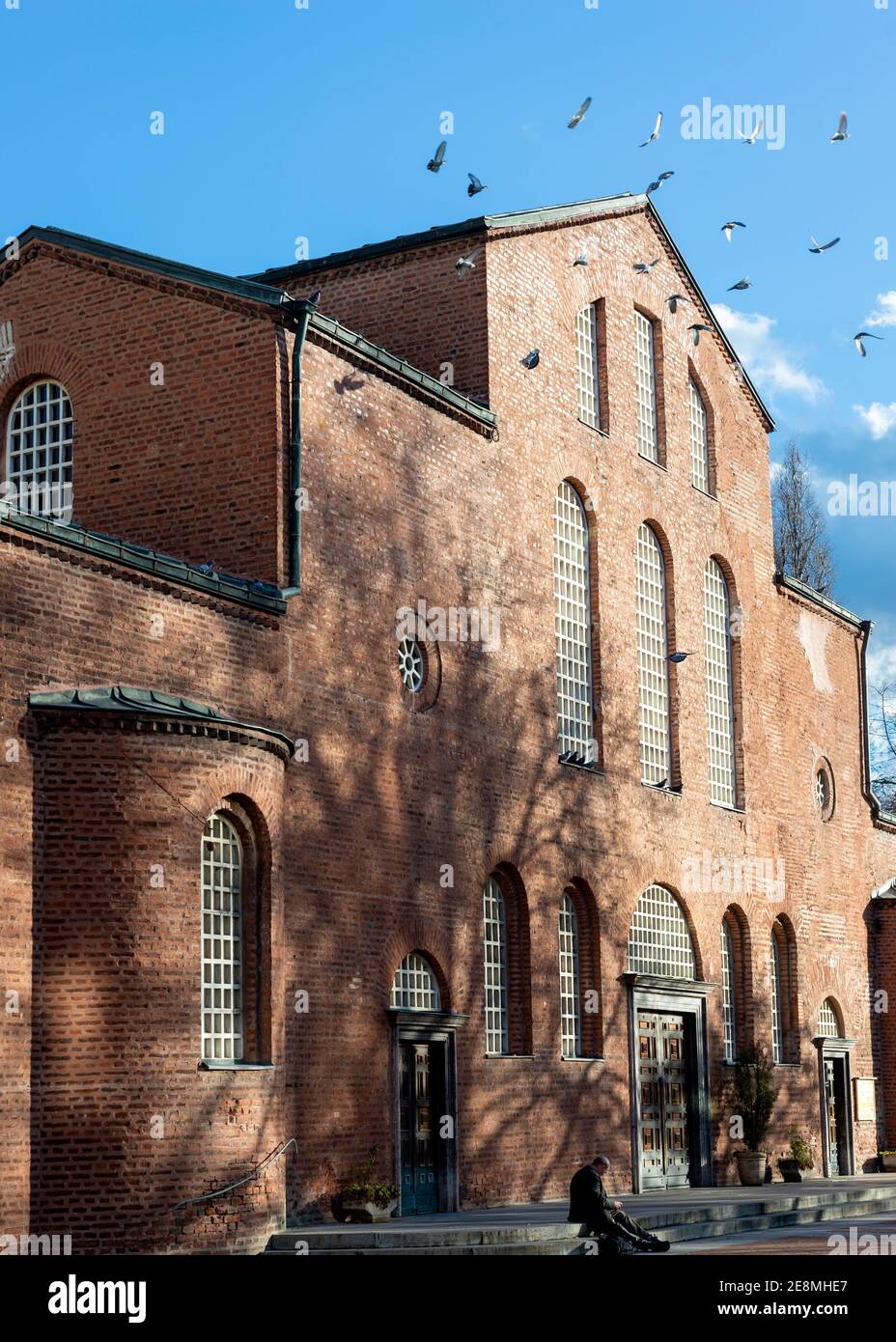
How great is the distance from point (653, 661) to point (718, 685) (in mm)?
3027

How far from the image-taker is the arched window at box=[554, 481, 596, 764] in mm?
28125

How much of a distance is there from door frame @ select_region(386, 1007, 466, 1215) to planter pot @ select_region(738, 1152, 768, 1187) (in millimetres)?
9291

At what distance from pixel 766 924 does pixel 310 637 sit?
15.3m

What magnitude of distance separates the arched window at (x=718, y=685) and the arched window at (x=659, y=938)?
2.88 meters

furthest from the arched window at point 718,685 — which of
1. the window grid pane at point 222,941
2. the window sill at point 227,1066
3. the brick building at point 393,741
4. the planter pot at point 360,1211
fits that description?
the window sill at point 227,1066

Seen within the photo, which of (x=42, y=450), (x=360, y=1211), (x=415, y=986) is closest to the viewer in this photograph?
(x=360, y=1211)

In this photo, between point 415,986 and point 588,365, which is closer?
point 415,986

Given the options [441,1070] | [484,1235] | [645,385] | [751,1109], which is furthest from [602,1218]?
[645,385]

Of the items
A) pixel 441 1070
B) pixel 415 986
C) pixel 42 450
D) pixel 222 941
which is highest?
pixel 42 450

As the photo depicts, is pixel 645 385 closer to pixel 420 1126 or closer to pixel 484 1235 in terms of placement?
pixel 420 1126

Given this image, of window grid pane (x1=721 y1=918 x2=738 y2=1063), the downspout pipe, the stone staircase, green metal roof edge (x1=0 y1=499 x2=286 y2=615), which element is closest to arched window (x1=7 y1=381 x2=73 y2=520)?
the downspout pipe

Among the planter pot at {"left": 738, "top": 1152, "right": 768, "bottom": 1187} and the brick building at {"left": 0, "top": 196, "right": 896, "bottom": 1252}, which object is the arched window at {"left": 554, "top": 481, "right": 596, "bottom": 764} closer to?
the brick building at {"left": 0, "top": 196, "right": 896, "bottom": 1252}

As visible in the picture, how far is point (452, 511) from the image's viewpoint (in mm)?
25328

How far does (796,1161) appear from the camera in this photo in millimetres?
33312
